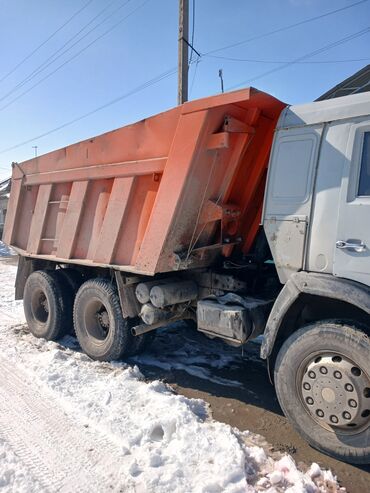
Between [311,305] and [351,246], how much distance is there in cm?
76

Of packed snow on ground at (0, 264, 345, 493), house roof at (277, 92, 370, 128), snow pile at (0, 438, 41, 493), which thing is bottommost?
snow pile at (0, 438, 41, 493)

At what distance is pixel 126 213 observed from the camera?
490 cm

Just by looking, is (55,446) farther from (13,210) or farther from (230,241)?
(13,210)

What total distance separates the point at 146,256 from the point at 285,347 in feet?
6.05

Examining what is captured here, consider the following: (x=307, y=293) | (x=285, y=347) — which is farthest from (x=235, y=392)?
(x=307, y=293)

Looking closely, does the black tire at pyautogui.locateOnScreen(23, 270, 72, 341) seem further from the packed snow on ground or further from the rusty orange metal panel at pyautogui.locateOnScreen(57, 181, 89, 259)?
the packed snow on ground

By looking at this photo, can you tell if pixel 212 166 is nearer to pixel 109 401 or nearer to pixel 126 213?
pixel 126 213

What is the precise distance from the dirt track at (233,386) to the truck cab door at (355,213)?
1.49m

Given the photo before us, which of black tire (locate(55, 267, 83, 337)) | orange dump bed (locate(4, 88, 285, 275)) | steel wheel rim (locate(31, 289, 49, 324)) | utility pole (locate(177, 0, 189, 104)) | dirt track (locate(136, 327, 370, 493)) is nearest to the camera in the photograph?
dirt track (locate(136, 327, 370, 493))

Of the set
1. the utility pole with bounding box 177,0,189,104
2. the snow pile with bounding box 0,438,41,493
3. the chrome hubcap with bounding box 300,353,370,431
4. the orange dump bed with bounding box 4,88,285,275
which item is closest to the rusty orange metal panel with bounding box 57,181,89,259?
the orange dump bed with bounding box 4,88,285,275

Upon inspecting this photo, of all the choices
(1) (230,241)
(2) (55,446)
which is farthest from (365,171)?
(2) (55,446)

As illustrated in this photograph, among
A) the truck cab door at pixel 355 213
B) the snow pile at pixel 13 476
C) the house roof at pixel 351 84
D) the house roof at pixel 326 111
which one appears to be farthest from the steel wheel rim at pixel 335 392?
the house roof at pixel 351 84

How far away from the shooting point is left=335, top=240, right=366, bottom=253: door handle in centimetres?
300

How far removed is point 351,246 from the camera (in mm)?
3053
